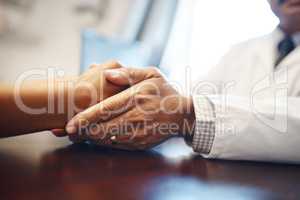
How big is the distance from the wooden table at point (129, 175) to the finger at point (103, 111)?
45 millimetres

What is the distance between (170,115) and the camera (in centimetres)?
53

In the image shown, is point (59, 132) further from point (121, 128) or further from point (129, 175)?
point (129, 175)

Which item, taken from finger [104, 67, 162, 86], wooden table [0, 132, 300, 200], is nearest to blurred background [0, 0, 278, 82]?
finger [104, 67, 162, 86]

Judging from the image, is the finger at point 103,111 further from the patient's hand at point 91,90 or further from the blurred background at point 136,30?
the blurred background at point 136,30

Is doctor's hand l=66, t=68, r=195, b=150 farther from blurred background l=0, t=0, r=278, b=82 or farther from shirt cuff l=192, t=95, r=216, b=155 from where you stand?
blurred background l=0, t=0, r=278, b=82

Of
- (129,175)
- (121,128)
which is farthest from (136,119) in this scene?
(129,175)

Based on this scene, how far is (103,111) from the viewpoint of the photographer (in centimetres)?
51

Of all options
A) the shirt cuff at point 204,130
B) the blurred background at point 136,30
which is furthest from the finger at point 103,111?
the blurred background at point 136,30

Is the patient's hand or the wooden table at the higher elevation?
the patient's hand

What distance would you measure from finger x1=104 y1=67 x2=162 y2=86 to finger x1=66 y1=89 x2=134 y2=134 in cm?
5

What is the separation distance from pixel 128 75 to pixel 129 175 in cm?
24

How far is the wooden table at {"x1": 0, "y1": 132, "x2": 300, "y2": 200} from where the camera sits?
1.05 feet

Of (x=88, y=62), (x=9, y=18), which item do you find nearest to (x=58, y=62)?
(x=88, y=62)

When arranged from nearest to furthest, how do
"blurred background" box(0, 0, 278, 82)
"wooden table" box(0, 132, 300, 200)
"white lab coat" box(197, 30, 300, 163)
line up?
"wooden table" box(0, 132, 300, 200) → "white lab coat" box(197, 30, 300, 163) → "blurred background" box(0, 0, 278, 82)
